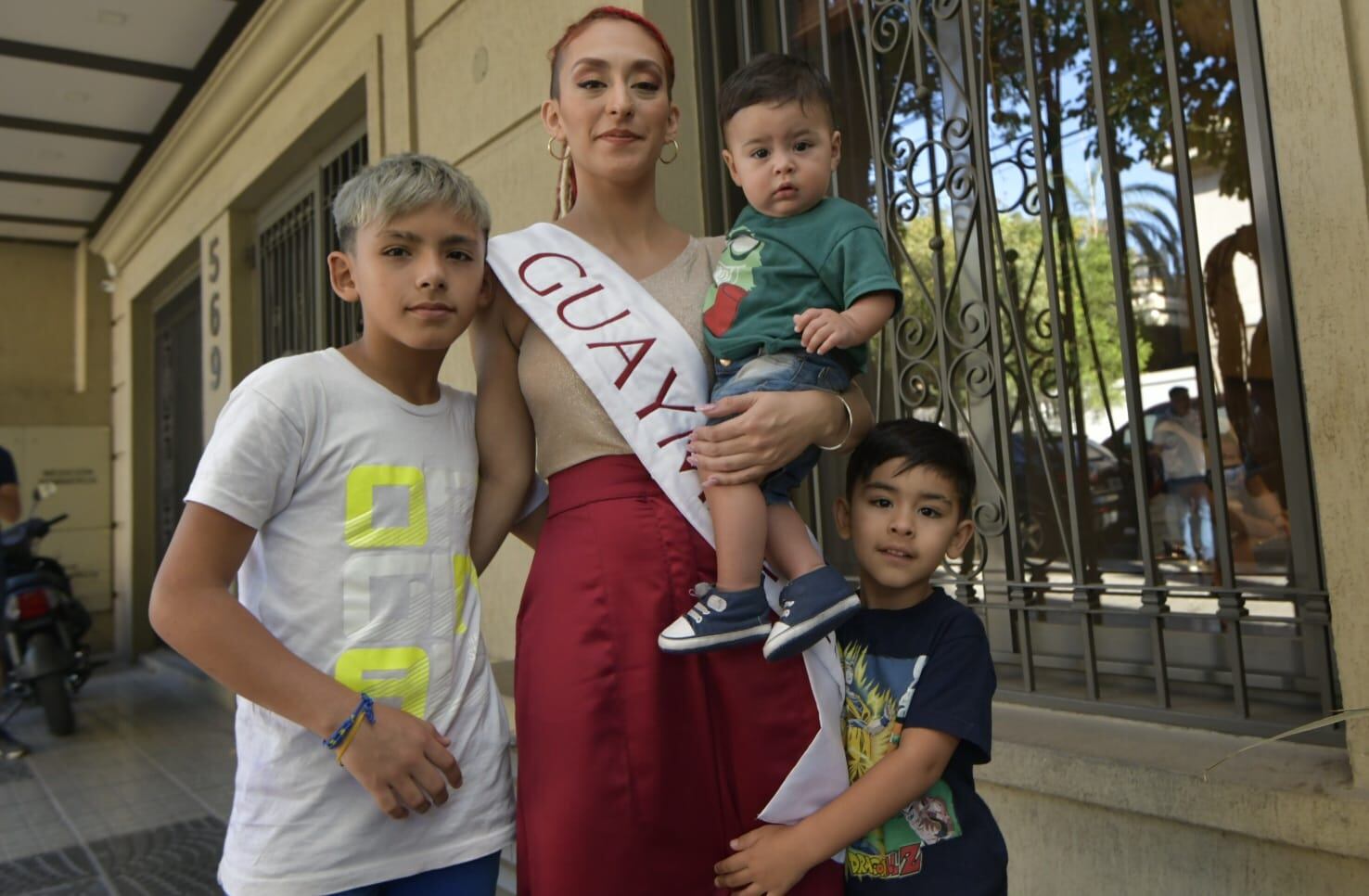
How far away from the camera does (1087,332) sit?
104 inches

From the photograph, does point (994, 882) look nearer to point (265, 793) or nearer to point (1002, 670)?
point (265, 793)

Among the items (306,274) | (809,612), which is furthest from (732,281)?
(306,274)

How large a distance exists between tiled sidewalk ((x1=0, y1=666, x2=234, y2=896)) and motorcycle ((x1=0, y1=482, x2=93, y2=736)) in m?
0.23

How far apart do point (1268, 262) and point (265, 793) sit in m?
1.97

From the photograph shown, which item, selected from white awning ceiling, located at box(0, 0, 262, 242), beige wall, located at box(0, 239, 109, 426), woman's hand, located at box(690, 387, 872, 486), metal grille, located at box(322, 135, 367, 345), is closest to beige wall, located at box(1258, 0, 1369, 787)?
woman's hand, located at box(690, 387, 872, 486)

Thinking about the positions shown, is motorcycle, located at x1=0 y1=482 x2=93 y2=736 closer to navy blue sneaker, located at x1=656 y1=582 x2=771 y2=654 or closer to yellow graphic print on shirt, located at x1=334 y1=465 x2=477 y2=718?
yellow graphic print on shirt, located at x1=334 y1=465 x2=477 y2=718

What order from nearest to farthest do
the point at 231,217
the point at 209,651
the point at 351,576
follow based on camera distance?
the point at 209,651, the point at 351,576, the point at 231,217

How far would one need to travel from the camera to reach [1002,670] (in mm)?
2582

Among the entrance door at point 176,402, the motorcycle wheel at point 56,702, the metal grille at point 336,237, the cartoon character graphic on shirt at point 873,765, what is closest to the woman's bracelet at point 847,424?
the cartoon character graphic on shirt at point 873,765

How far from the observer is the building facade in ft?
5.55

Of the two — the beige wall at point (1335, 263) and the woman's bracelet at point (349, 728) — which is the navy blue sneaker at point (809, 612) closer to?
the woman's bracelet at point (349, 728)

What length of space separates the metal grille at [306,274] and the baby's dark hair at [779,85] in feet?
13.7

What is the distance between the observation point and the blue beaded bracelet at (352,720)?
120cm

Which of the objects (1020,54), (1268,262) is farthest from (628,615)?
(1020,54)
